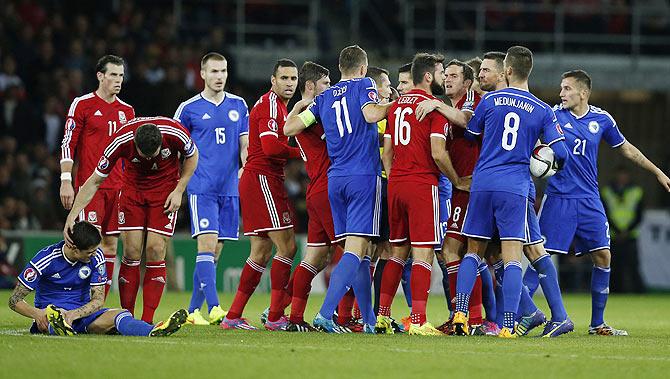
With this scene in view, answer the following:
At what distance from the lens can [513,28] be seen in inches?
974

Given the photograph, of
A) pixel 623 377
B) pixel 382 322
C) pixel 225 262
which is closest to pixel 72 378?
pixel 623 377

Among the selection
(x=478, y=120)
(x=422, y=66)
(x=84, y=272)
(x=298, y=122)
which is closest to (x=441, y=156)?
(x=478, y=120)

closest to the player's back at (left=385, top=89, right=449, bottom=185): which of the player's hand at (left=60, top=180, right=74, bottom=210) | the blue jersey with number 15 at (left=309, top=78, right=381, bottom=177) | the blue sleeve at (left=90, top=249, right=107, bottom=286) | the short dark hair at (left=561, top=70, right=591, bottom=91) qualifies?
the blue jersey with number 15 at (left=309, top=78, right=381, bottom=177)

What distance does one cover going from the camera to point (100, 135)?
11812mm

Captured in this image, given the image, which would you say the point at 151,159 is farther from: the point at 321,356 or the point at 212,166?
the point at 321,356

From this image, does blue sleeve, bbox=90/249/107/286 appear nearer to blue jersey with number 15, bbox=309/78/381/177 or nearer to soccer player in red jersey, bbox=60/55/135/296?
soccer player in red jersey, bbox=60/55/135/296

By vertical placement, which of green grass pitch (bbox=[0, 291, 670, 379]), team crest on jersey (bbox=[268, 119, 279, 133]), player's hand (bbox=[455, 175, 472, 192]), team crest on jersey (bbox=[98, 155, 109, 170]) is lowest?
green grass pitch (bbox=[0, 291, 670, 379])

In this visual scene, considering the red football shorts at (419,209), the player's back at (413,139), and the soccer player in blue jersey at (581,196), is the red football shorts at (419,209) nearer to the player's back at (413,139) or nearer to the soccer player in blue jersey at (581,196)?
the player's back at (413,139)

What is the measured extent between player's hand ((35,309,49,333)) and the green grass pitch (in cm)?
16

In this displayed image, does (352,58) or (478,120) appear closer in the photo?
(478,120)

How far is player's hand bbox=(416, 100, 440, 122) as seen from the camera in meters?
10.2

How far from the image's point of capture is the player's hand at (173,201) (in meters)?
10.5

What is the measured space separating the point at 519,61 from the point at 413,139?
1.08m

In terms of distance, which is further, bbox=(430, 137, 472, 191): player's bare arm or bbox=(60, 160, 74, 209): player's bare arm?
bbox=(60, 160, 74, 209): player's bare arm
